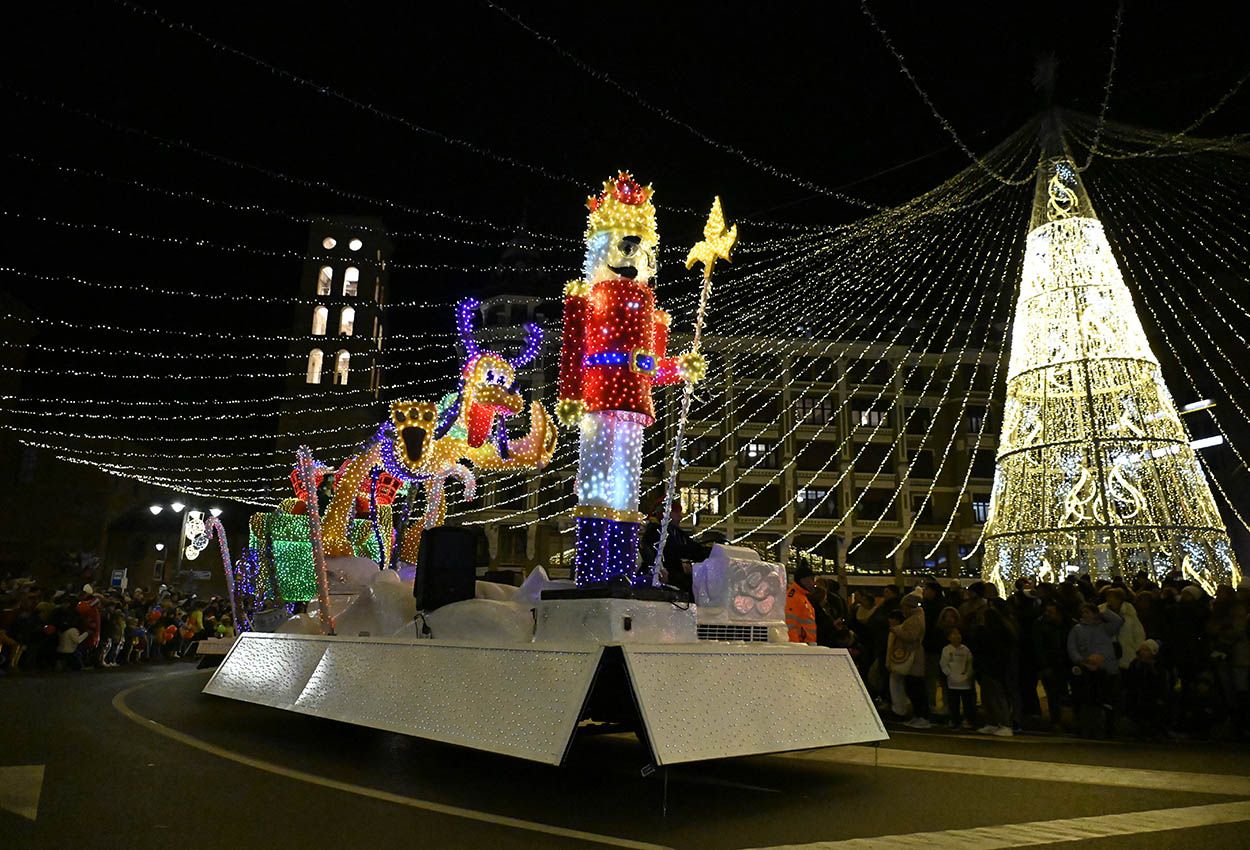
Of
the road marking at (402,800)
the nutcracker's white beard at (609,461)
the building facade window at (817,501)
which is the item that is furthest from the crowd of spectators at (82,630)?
the building facade window at (817,501)

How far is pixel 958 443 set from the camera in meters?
41.9

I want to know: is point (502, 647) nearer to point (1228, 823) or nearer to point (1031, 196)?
point (1228, 823)

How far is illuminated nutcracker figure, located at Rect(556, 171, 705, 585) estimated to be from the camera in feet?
19.8

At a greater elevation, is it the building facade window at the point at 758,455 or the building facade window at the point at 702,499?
the building facade window at the point at 758,455

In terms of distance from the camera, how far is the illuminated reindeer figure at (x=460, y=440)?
9547mm

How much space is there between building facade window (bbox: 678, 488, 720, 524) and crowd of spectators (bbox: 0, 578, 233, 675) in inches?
886

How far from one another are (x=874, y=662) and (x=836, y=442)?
32471 millimetres

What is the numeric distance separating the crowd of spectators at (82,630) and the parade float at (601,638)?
993 cm

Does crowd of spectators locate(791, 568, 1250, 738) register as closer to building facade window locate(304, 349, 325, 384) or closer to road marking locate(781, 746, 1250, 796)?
road marking locate(781, 746, 1250, 796)

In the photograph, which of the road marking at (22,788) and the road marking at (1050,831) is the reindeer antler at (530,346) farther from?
the road marking at (1050,831)

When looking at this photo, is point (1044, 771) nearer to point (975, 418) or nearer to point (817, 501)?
point (817, 501)

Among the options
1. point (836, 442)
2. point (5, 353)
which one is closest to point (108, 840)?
point (5, 353)

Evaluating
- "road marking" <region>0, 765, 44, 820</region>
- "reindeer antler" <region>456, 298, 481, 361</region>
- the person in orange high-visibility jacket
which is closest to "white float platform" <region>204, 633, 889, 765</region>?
"road marking" <region>0, 765, 44, 820</region>

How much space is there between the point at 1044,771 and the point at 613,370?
428 centimetres
